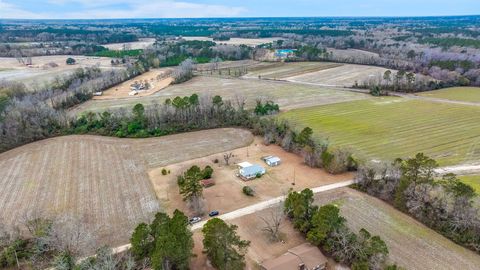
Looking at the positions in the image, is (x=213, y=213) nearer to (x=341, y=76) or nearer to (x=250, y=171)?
(x=250, y=171)

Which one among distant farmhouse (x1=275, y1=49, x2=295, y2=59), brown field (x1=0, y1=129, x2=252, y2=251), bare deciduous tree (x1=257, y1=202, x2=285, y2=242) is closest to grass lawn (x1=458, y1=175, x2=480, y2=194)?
bare deciduous tree (x1=257, y1=202, x2=285, y2=242)

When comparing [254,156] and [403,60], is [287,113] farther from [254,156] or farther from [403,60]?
[403,60]

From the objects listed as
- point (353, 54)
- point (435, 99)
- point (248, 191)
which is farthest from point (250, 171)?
point (353, 54)

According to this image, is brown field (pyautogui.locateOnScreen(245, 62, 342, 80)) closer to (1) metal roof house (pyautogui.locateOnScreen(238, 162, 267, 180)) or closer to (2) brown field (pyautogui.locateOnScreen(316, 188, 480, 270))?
(1) metal roof house (pyautogui.locateOnScreen(238, 162, 267, 180))

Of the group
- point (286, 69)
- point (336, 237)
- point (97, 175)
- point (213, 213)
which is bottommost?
point (213, 213)

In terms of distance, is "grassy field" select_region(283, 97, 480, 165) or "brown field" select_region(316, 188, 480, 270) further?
"grassy field" select_region(283, 97, 480, 165)

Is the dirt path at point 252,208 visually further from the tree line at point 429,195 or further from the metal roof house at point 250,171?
the metal roof house at point 250,171

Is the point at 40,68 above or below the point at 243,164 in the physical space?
above

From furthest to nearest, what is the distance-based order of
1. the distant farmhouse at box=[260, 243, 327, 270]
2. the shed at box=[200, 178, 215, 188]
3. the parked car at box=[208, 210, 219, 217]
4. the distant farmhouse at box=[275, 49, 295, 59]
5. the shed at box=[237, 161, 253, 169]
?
1. the distant farmhouse at box=[275, 49, 295, 59]
2. the shed at box=[237, 161, 253, 169]
3. the shed at box=[200, 178, 215, 188]
4. the parked car at box=[208, 210, 219, 217]
5. the distant farmhouse at box=[260, 243, 327, 270]
